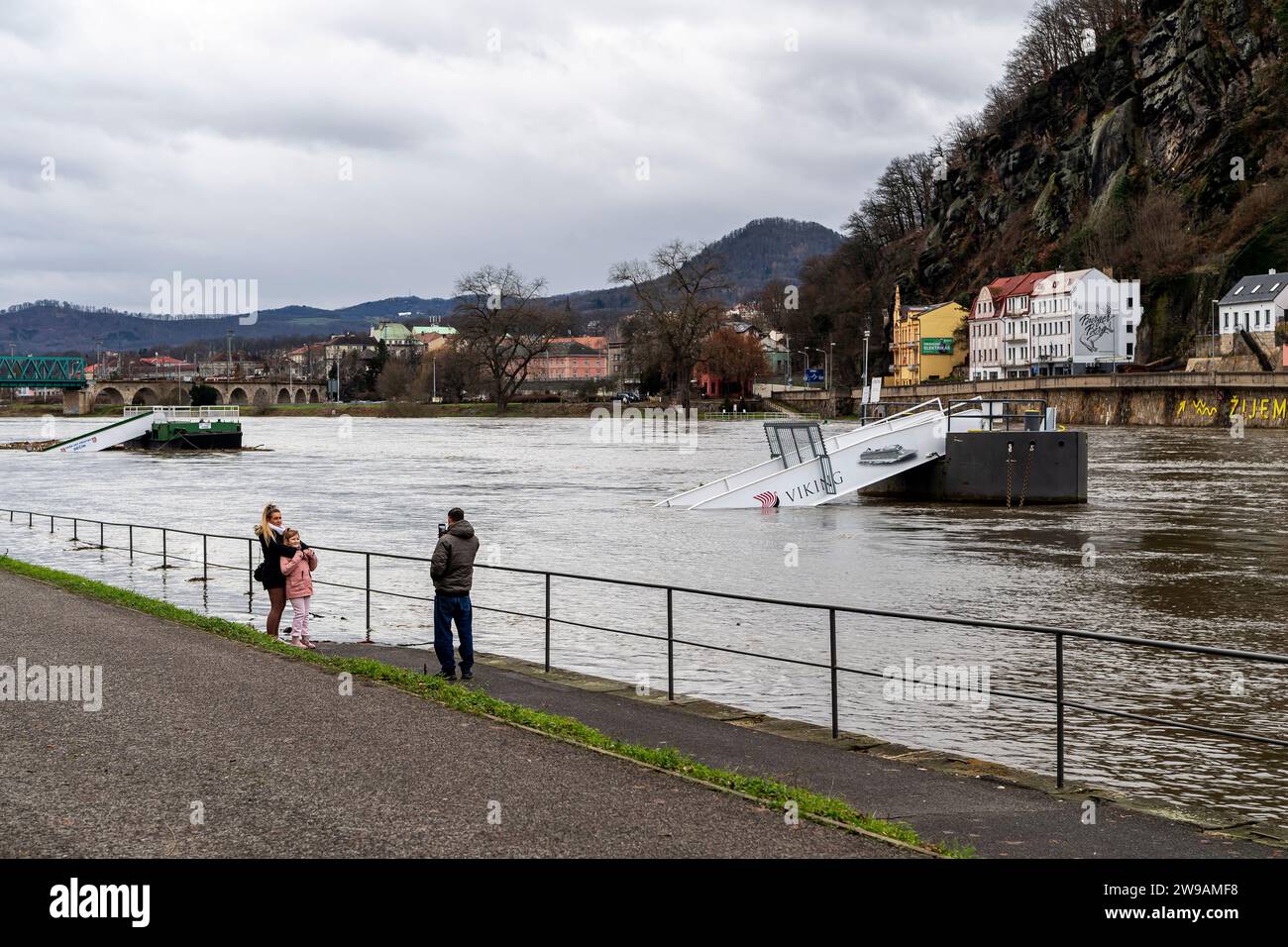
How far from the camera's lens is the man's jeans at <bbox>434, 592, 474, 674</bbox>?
1405cm

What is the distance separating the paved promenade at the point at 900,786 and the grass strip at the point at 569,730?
0.36 meters

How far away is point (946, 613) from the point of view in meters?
22.2

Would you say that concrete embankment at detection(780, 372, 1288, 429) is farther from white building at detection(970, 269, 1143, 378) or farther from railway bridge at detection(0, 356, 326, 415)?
railway bridge at detection(0, 356, 326, 415)

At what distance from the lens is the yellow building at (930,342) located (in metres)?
155

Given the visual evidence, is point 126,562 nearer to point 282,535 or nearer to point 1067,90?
point 282,535

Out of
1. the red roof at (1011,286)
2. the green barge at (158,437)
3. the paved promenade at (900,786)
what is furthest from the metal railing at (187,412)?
the paved promenade at (900,786)

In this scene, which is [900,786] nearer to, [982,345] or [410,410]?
[982,345]

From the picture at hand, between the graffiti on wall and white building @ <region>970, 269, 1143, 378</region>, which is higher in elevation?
white building @ <region>970, 269, 1143, 378</region>

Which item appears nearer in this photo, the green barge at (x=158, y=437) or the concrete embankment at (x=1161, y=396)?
the concrete embankment at (x=1161, y=396)

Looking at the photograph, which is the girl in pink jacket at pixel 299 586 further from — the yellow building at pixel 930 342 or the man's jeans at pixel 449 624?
the yellow building at pixel 930 342

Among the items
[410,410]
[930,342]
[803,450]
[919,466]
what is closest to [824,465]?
[803,450]

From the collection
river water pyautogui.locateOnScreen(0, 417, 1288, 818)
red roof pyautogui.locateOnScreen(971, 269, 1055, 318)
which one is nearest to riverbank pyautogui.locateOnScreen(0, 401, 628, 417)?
red roof pyautogui.locateOnScreen(971, 269, 1055, 318)

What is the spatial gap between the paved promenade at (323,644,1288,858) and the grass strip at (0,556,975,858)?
0.36 m
